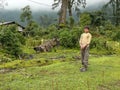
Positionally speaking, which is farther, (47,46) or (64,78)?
(47,46)

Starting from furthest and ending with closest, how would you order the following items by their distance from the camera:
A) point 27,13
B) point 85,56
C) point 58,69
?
point 27,13 → point 58,69 → point 85,56

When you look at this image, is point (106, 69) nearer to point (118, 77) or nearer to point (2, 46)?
point (118, 77)

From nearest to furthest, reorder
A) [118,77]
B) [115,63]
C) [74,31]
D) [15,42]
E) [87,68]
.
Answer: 1. [118,77]
2. [87,68]
3. [115,63]
4. [15,42]
5. [74,31]

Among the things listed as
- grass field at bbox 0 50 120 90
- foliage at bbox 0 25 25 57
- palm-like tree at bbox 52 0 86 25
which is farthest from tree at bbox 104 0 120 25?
grass field at bbox 0 50 120 90

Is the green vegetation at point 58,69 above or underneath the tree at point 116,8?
underneath

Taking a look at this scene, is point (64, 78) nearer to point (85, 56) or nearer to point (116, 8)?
point (85, 56)

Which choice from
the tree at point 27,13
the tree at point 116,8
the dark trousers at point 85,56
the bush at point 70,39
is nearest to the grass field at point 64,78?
the dark trousers at point 85,56

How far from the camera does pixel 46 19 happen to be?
112688 millimetres

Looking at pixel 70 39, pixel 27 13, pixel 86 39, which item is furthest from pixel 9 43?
pixel 27 13

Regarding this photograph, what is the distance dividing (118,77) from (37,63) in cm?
531

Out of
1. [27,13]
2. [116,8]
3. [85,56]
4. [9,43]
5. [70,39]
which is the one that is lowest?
[85,56]

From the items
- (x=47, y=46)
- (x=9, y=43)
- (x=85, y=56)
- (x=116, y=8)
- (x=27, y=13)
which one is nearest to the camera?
(x=85, y=56)

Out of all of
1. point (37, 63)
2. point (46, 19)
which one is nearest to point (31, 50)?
point (37, 63)

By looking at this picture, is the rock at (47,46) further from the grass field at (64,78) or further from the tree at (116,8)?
the tree at (116,8)
